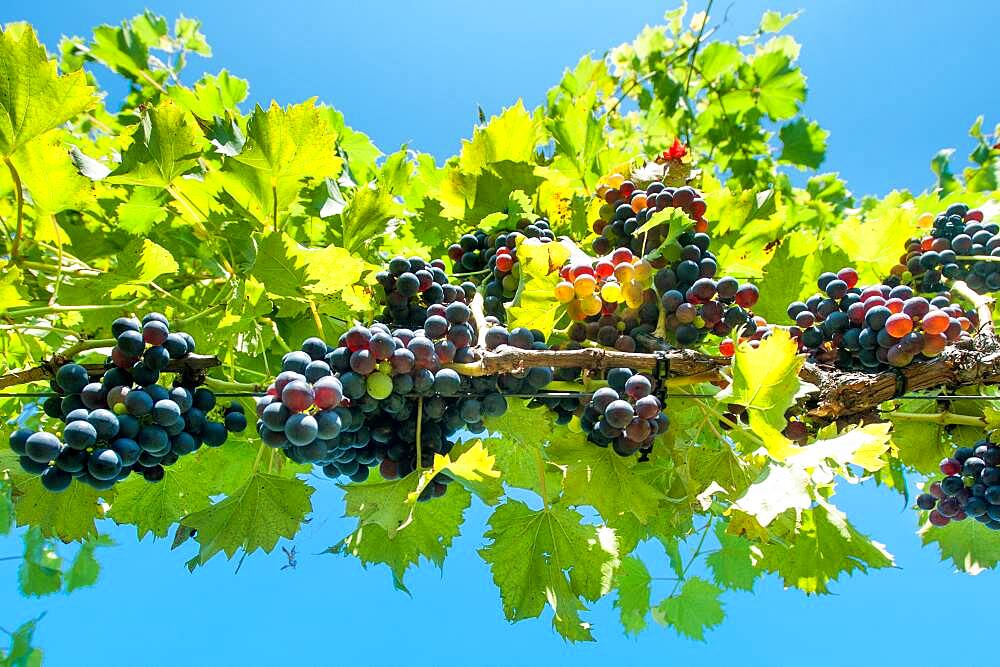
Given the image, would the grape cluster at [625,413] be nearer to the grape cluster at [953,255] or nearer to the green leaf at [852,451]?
the green leaf at [852,451]

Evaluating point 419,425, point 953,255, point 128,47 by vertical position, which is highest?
point 128,47

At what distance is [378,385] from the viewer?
4.20ft

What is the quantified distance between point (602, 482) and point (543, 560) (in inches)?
11.4

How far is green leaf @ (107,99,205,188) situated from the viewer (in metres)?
1.48

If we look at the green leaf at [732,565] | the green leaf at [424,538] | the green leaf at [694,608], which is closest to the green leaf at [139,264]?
the green leaf at [424,538]

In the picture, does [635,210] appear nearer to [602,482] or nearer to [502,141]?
[502,141]

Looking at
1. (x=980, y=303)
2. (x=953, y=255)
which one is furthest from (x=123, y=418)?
(x=953, y=255)

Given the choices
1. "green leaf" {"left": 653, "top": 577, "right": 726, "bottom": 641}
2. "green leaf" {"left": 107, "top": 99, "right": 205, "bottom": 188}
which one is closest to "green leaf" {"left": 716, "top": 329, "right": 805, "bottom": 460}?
"green leaf" {"left": 107, "top": 99, "right": 205, "bottom": 188}

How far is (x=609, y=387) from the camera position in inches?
57.3

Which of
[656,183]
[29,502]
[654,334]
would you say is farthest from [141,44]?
[654,334]

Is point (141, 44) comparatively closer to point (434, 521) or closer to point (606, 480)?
point (434, 521)

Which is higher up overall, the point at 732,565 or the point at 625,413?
the point at 732,565

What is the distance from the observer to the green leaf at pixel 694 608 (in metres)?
2.78

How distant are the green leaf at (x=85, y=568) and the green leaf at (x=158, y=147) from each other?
271 centimetres
